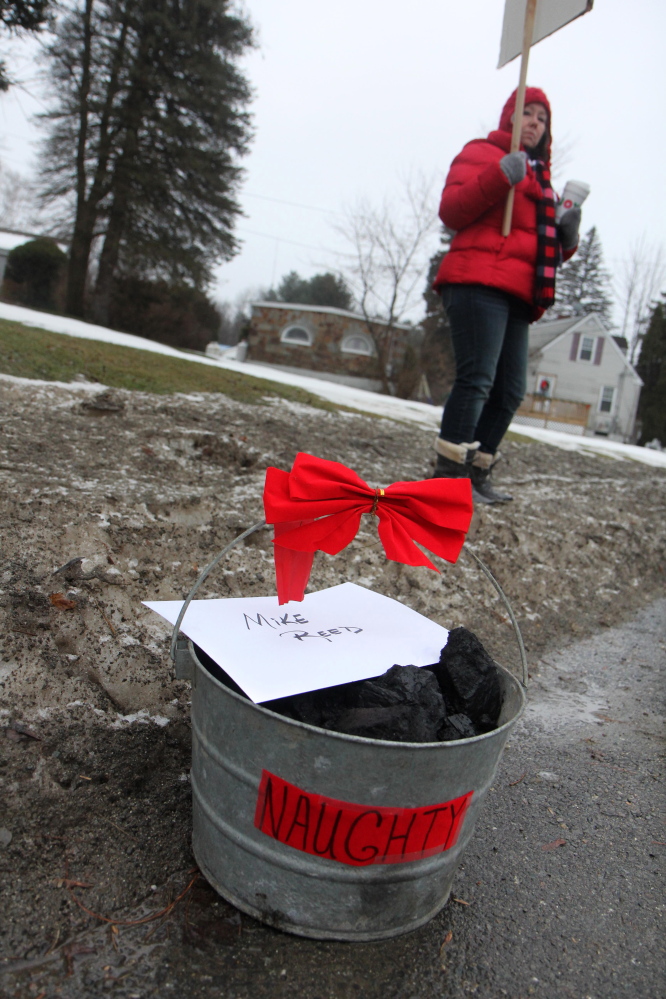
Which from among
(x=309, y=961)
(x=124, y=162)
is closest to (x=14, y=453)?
(x=309, y=961)

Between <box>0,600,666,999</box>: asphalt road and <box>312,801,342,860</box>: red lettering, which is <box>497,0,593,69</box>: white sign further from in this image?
<box>312,801,342,860</box>: red lettering

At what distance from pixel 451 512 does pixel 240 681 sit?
499mm

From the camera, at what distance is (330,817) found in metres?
1.05

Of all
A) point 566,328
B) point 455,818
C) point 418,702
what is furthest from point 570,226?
point 566,328

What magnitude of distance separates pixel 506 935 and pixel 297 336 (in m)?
27.1

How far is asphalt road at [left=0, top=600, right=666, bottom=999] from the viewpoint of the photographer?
103cm

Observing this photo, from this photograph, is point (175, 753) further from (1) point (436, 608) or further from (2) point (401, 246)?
(2) point (401, 246)

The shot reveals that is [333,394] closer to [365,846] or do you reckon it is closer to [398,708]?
[398,708]

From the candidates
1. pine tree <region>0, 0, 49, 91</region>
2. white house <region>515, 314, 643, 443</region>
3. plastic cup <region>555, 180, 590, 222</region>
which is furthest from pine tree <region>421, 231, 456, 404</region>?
plastic cup <region>555, 180, 590, 222</region>

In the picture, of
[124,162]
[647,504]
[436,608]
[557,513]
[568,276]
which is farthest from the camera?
[568,276]

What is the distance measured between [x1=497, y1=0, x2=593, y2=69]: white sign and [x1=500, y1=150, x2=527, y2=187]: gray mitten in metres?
0.54

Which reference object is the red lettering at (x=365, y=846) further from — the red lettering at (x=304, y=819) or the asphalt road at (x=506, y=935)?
the asphalt road at (x=506, y=935)

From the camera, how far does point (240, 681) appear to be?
1154mm

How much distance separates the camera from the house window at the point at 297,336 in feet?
87.8
